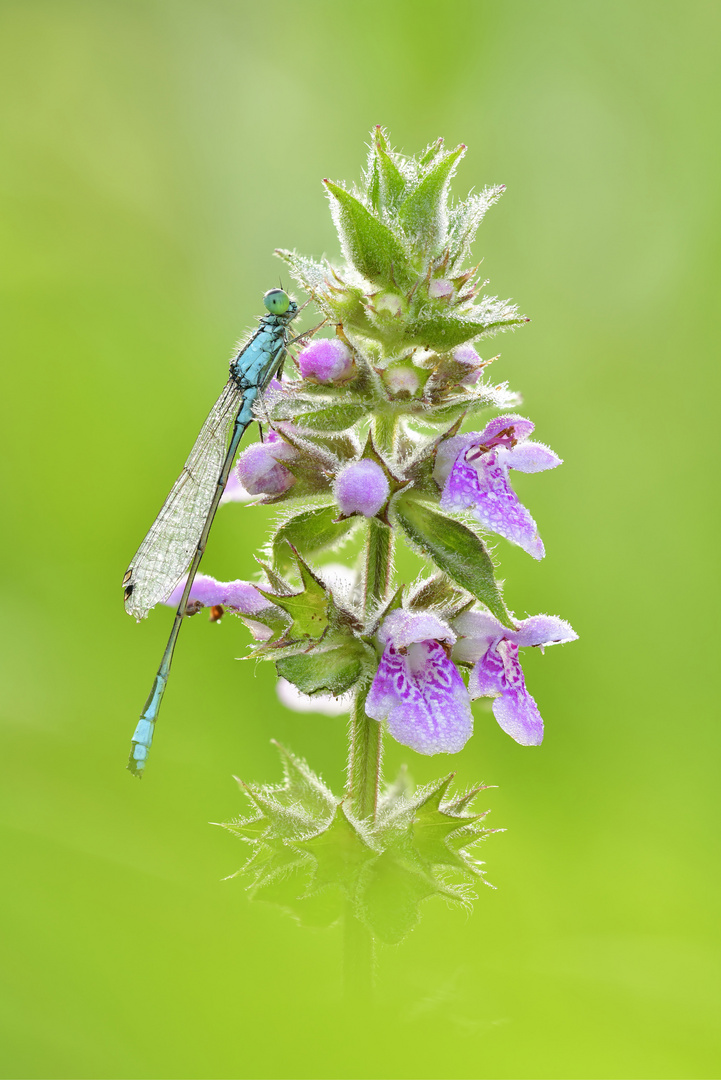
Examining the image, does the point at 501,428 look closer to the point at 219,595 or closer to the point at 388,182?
A: the point at 388,182

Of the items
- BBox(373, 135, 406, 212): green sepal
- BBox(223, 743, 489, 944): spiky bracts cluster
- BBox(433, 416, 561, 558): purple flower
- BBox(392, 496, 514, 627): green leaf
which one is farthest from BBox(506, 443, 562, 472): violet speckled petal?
BBox(223, 743, 489, 944): spiky bracts cluster

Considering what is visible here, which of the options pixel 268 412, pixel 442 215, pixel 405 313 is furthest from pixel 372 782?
pixel 442 215

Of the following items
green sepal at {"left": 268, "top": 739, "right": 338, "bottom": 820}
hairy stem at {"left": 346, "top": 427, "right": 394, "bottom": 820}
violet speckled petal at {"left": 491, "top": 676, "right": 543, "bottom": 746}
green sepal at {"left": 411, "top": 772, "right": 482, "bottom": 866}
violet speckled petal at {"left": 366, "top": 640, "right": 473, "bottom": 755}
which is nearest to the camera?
violet speckled petal at {"left": 366, "top": 640, "right": 473, "bottom": 755}

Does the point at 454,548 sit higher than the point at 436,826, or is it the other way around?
the point at 454,548

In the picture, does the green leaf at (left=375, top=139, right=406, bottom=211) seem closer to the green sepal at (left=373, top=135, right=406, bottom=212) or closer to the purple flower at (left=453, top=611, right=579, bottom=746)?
the green sepal at (left=373, top=135, right=406, bottom=212)

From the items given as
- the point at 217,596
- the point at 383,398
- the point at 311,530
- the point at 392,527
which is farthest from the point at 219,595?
the point at 383,398

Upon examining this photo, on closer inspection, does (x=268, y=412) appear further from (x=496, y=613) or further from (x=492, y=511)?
(x=496, y=613)

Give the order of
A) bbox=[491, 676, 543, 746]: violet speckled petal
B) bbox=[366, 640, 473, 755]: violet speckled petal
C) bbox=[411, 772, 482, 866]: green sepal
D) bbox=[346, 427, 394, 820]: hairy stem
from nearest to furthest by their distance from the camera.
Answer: bbox=[366, 640, 473, 755]: violet speckled petal
bbox=[491, 676, 543, 746]: violet speckled petal
bbox=[411, 772, 482, 866]: green sepal
bbox=[346, 427, 394, 820]: hairy stem
